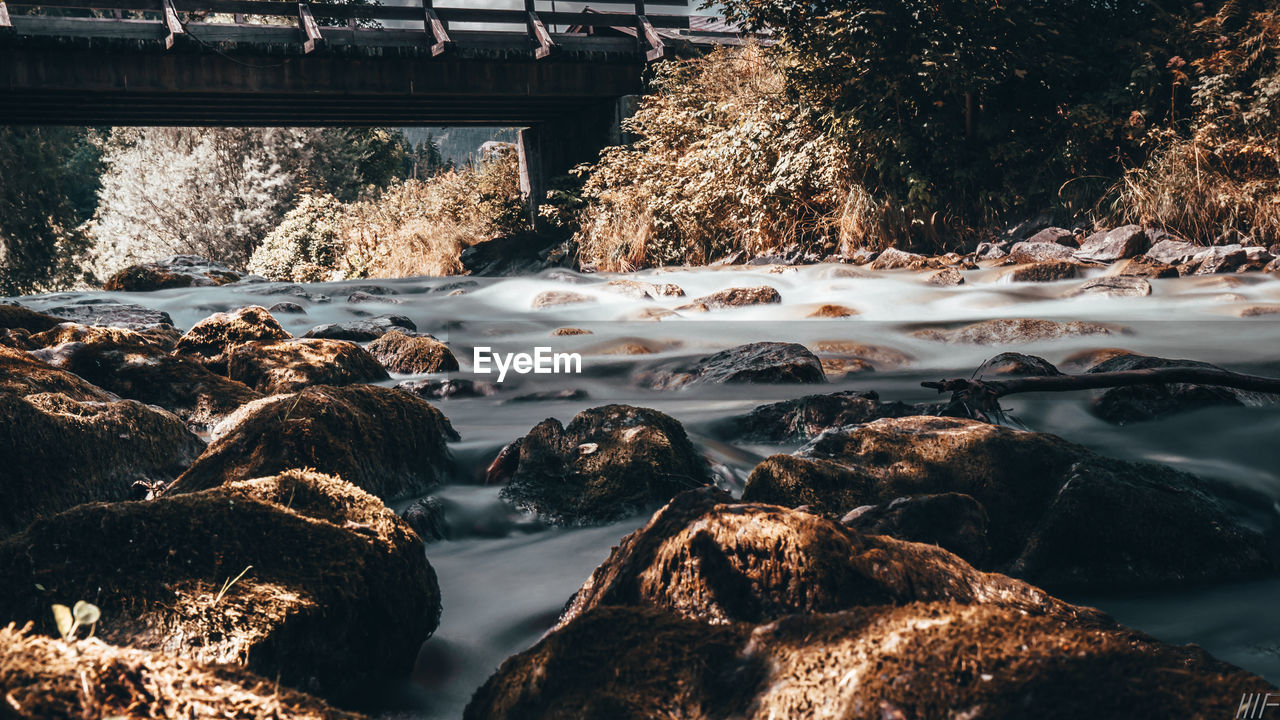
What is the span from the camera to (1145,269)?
32.7ft

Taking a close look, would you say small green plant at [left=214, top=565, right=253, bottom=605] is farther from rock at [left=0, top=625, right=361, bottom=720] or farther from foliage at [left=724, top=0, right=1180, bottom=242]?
foliage at [left=724, top=0, right=1180, bottom=242]

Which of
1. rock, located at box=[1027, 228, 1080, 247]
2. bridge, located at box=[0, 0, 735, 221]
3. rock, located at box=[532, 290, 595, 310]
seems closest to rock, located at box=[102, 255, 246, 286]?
bridge, located at box=[0, 0, 735, 221]

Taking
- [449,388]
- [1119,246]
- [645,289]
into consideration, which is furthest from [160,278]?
[1119,246]

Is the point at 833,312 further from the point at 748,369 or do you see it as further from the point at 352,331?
the point at 352,331

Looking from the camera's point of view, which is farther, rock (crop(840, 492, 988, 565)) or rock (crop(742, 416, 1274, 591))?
rock (crop(742, 416, 1274, 591))

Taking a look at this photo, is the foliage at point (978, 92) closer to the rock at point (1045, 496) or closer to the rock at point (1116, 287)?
the rock at point (1116, 287)

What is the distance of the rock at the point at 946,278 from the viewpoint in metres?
10.5

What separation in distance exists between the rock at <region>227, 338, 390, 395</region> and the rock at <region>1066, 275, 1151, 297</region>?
23.7 feet

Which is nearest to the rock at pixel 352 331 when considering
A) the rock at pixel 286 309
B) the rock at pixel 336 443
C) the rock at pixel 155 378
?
the rock at pixel 286 309

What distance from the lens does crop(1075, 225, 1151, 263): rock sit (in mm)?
10742

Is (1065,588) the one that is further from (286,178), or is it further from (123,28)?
(286,178)

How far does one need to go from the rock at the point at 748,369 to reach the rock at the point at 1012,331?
203 cm

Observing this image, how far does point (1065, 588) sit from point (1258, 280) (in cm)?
797

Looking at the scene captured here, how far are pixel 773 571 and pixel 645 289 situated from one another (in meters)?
10.1
